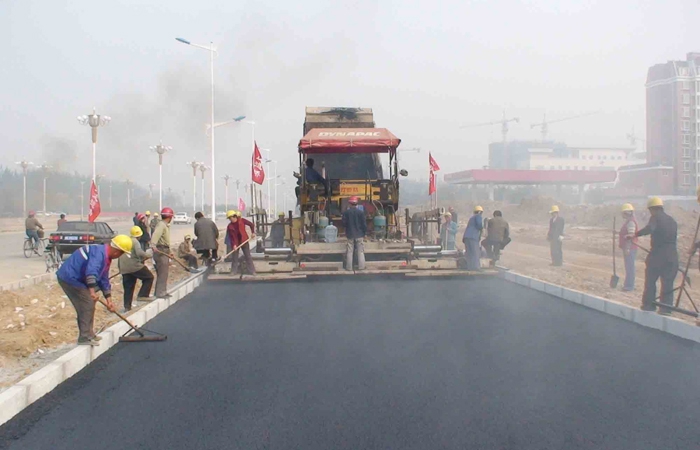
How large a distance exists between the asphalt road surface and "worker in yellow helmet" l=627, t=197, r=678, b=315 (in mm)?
505

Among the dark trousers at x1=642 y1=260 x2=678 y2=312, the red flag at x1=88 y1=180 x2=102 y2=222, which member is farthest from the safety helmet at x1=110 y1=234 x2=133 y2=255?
the red flag at x1=88 y1=180 x2=102 y2=222

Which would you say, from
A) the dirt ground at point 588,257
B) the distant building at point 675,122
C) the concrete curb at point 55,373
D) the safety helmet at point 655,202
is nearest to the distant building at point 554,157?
the distant building at point 675,122

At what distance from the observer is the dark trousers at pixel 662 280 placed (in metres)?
8.05

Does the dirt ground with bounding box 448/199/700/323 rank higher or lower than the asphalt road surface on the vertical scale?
higher

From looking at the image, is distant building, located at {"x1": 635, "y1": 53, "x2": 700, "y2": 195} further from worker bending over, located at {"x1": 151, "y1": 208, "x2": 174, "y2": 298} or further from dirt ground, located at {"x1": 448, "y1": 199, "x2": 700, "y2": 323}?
worker bending over, located at {"x1": 151, "y1": 208, "x2": 174, "y2": 298}

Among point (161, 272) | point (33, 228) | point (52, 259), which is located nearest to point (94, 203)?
point (33, 228)

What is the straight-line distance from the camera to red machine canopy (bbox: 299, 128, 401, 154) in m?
13.6

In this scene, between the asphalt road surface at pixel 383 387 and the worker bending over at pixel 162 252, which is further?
the worker bending over at pixel 162 252

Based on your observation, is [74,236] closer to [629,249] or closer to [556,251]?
[556,251]

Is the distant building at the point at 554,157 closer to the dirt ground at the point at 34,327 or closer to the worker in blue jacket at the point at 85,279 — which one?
the dirt ground at the point at 34,327

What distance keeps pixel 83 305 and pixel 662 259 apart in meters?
6.78

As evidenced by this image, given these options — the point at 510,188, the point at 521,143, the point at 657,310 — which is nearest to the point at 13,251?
the point at 657,310

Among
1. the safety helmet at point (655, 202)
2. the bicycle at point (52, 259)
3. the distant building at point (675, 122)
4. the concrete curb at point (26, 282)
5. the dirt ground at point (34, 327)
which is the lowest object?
the dirt ground at point (34, 327)

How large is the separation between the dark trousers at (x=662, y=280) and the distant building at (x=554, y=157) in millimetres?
104832
